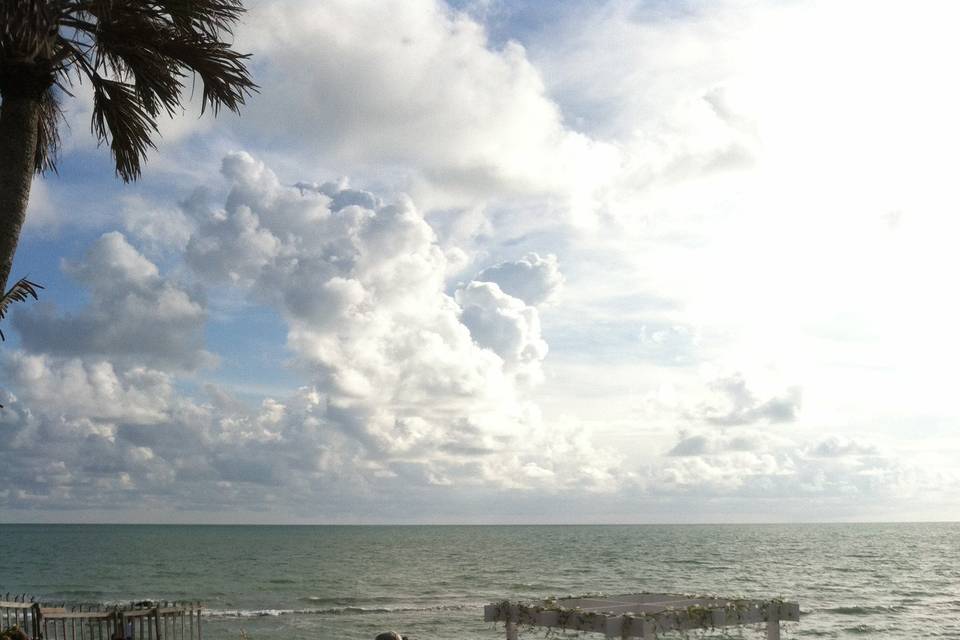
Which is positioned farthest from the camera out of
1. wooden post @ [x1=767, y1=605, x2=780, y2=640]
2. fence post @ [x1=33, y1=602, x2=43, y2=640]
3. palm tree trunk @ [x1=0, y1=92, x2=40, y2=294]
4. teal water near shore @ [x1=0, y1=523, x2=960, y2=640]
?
teal water near shore @ [x1=0, y1=523, x2=960, y2=640]

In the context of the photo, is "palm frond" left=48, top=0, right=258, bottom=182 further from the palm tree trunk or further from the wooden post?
the wooden post

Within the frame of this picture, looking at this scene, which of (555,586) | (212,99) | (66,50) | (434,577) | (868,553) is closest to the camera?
(66,50)

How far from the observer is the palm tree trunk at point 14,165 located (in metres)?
6.26

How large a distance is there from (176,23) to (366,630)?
33.1 metres

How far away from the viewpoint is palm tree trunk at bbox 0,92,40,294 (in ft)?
20.5

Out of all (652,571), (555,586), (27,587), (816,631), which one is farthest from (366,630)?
(652,571)

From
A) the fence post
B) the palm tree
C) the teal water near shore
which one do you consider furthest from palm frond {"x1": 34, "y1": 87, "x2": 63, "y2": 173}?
the teal water near shore

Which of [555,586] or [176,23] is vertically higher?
[176,23]

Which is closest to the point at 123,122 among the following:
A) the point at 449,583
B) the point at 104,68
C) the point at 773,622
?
the point at 104,68

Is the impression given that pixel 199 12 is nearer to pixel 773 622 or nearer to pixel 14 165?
pixel 14 165

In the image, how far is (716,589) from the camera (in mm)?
59969

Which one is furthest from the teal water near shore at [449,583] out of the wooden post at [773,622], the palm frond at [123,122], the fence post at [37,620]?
the palm frond at [123,122]

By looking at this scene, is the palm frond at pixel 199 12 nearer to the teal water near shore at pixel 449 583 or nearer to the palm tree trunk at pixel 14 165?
the palm tree trunk at pixel 14 165

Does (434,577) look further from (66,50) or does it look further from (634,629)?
(66,50)
